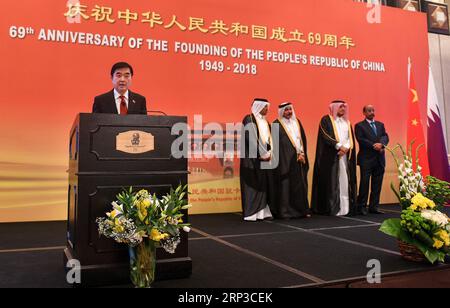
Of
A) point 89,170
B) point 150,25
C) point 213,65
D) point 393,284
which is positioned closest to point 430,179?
point 393,284

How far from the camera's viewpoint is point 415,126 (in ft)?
20.5

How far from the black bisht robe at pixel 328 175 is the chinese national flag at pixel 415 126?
158cm

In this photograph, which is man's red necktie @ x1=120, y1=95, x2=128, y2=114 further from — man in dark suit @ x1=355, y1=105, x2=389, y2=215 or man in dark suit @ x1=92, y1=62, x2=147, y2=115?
man in dark suit @ x1=355, y1=105, x2=389, y2=215

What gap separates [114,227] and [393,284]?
4.91 feet

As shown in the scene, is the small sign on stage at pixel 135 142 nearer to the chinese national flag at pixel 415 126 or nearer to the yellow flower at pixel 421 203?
the yellow flower at pixel 421 203

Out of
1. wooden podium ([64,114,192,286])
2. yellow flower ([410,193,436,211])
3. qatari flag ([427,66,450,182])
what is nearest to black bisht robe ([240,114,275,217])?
yellow flower ([410,193,436,211])

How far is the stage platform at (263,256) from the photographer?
219 centimetres

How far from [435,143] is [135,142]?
561 cm

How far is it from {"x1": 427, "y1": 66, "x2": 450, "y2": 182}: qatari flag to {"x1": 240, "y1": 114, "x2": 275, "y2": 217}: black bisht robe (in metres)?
3.05

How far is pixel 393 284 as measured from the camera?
2.11 metres

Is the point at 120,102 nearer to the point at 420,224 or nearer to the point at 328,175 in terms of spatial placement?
the point at 420,224

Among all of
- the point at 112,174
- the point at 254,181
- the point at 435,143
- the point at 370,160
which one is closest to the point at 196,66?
the point at 254,181

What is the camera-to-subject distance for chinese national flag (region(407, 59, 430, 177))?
6.21 metres
